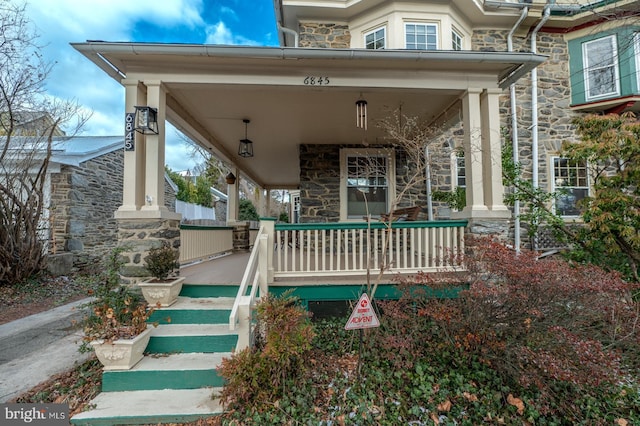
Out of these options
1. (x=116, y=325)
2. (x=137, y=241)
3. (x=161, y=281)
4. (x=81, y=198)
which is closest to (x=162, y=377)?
(x=116, y=325)

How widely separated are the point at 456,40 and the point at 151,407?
356 inches

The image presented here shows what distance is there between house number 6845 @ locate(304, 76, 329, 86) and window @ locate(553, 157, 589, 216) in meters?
6.82

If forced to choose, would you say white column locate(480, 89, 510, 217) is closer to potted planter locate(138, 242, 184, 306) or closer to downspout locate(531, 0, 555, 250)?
downspout locate(531, 0, 555, 250)

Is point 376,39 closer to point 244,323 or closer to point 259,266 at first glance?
point 259,266

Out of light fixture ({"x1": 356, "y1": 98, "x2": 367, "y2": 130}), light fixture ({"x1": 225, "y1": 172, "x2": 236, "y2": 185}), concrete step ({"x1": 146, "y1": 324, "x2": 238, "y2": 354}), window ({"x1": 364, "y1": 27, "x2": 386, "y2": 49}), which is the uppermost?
window ({"x1": 364, "y1": 27, "x2": 386, "y2": 49})

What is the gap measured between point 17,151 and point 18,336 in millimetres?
4789

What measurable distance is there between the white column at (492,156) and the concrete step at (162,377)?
3957 mm

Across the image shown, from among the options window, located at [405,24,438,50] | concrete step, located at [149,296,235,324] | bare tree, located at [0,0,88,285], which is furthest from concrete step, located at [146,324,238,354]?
window, located at [405,24,438,50]

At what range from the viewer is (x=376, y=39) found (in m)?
7.11

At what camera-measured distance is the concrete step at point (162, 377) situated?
268 centimetres

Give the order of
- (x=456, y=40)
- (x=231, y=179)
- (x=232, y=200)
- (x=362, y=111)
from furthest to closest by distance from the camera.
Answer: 1. (x=232, y=200)
2. (x=231, y=179)
3. (x=456, y=40)
4. (x=362, y=111)

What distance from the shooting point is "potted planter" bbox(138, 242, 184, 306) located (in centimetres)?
338

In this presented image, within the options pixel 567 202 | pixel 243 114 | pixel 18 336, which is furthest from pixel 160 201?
pixel 567 202

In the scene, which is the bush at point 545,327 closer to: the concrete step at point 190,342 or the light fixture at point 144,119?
the concrete step at point 190,342
